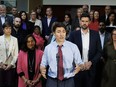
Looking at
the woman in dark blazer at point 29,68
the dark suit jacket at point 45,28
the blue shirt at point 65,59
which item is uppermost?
the dark suit jacket at point 45,28

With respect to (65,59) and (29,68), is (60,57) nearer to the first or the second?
(65,59)

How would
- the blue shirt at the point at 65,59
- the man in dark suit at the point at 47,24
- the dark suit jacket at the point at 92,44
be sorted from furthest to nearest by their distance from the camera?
1. the man in dark suit at the point at 47,24
2. the dark suit jacket at the point at 92,44
3. the blue shirt at the point at 65,59

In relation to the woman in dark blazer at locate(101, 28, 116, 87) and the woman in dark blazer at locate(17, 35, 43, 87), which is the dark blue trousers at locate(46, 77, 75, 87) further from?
the woman in dark blazer at locate(101, 28, 116, 87)

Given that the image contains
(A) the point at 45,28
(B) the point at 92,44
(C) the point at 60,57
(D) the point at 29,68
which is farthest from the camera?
(A) the point at 45,28

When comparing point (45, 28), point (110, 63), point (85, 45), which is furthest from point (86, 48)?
point (45, 28)

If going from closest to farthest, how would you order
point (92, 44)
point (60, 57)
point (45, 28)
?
point (60, 57) < point (92, 44) < point (45, 28)

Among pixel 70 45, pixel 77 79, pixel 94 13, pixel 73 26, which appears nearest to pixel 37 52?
pixel 77 79

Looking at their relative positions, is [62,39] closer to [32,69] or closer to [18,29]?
[32,69]

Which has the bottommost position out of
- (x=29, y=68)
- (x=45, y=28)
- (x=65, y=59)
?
(x=29, y=68)

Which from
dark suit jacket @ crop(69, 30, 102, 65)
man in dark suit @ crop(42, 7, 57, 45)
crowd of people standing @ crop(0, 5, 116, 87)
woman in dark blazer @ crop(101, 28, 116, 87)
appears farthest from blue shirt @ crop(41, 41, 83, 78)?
man in dark suit @ crop(42, 7, 57, 45)

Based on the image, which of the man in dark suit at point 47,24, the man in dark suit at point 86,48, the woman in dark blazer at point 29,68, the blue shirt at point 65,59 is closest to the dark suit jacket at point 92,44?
the man in dark suit at point 86,48

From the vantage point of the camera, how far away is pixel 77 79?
188 inches

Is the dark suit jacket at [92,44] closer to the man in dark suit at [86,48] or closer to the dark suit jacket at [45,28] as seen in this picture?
the man in dark suit at [86,48]

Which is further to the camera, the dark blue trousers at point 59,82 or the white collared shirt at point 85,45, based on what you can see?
the white collared shirt at point 85,45
